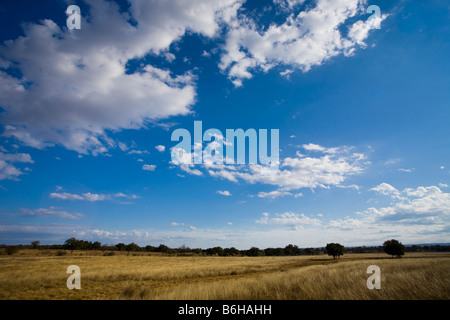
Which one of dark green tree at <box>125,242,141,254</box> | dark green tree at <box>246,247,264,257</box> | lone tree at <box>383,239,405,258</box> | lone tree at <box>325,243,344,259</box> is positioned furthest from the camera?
dark green tree at <box>246,247,264,257</box>

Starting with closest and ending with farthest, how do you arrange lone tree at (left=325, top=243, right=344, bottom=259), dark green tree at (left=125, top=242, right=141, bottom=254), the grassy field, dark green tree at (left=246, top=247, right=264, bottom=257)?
the grassy field → lone tree at (left=325, top=243, right=344, bottom=259) → dark green tree at (left=125, top=242, right=141, bottom=254) → dark green tree at (left=246, top=247, right=264, bottom=257)

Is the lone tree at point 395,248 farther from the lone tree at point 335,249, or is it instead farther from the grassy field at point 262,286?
the grassy field at point 262,286

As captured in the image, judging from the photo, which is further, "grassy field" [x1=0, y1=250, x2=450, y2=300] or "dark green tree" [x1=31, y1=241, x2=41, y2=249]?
"dark green tree" [x1=31, y1=241, x2=41, y2=249]

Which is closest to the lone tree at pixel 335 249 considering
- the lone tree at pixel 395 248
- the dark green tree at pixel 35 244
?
the lone tree at pixel 395 248

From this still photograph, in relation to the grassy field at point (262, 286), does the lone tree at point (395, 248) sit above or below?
below

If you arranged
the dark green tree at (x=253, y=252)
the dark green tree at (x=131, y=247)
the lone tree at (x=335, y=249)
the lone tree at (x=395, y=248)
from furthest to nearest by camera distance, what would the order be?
the dark green tree at (x=253, y=252) < the dark green tree at (x=131, y=247) < the lone tree at (x=335, y=249) < the lone tree at (x=395, y=248)

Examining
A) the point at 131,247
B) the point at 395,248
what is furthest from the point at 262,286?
the point at 131,247

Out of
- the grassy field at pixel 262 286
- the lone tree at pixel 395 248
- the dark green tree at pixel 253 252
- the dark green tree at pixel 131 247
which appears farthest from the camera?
the dark green tree at pixel 253 252

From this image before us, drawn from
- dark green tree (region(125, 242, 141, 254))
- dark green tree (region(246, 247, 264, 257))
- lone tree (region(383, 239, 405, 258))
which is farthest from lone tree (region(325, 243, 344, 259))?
dark green tree (region(125, 242, 141, 254))

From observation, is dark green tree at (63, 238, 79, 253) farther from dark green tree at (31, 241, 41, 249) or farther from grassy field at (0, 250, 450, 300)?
grassy field at (0, 250, 450, 300)

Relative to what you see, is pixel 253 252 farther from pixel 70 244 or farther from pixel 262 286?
pixel 262 286
